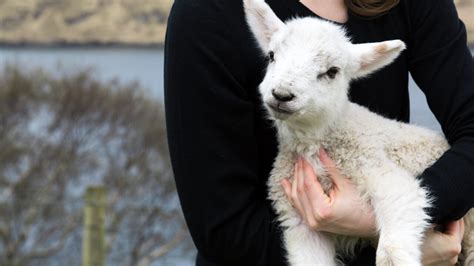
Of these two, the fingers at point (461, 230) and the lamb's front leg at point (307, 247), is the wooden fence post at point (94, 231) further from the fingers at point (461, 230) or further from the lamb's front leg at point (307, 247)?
the fingers at point (461, 230)

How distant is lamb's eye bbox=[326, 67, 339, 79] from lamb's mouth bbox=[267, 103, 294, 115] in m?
0.22

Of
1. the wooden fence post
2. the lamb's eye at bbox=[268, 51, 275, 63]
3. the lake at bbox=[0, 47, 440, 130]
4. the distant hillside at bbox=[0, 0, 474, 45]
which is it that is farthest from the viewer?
the lake at bbox=[0, 47, 440, 130]

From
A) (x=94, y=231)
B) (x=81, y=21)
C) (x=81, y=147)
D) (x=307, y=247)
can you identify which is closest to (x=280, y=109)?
(x=307, y=247)

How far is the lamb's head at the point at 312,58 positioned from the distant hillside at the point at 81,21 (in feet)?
41.2

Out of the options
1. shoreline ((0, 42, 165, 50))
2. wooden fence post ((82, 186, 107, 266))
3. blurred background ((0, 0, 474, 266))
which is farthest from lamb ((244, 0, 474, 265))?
shoreline ((0, 42, 165, 50))

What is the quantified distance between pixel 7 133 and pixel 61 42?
4821mm

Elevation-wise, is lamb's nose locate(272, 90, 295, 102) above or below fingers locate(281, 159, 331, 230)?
above

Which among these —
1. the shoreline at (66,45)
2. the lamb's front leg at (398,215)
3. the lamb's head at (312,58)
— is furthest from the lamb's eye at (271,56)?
the shoreline at (66,45)

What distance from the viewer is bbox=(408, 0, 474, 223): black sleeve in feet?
6.85

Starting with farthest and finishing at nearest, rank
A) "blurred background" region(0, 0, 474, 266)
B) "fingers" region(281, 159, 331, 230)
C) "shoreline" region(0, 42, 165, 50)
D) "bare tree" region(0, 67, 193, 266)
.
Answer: "shoreline" region(0, 42, 165, 50), "bare tree" region(0, 67, 193, 266), "blurred background" region(0, 0, 474, 266), "fingers" region(281, 159, 331, 230)

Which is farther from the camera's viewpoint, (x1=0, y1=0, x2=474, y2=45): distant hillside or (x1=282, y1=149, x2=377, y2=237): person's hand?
(x1=0, y1=0, x2=474, y2=45): distant hillside

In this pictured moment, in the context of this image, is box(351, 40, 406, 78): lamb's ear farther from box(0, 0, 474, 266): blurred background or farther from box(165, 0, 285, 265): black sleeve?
box(0, 0, 474, 266): blurred background

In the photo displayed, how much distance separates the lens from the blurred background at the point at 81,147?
521 inches

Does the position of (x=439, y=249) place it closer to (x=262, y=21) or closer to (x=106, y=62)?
(x=262, y=21)
